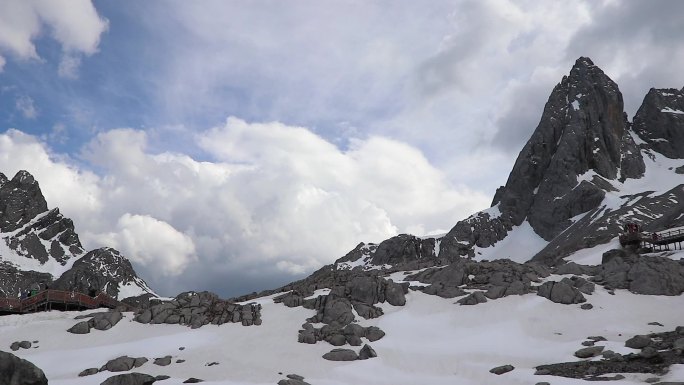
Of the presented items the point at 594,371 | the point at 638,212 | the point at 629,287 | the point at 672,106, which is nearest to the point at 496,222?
the point at 638,212

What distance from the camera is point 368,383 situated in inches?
1129

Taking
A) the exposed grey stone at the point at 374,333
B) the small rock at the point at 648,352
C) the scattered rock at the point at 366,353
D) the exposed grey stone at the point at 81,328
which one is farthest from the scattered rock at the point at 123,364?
the small rock at the point at 648,352

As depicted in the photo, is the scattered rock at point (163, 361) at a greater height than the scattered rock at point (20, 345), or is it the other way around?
the scattered rock at point (20, 345)

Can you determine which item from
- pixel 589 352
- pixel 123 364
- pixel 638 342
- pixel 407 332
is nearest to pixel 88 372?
pixel 123 364

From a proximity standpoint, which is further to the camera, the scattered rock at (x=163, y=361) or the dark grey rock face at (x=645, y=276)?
the dark grey rock face at (x=645, y=276)

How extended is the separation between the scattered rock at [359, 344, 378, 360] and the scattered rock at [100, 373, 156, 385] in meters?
13.5

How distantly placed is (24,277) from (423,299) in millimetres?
191596

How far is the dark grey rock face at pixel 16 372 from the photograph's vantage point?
15.5 m

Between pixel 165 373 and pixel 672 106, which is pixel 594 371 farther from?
pixel 672 106

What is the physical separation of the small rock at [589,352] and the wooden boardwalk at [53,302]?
40.6m

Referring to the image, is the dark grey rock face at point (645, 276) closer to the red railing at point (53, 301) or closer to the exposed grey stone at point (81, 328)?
the exposed grey stone at point (81, 328)

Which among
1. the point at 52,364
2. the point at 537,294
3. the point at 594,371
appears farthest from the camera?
the point at 537,294

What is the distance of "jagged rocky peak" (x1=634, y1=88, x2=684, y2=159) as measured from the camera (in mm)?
178625

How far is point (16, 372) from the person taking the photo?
51.6 ft
